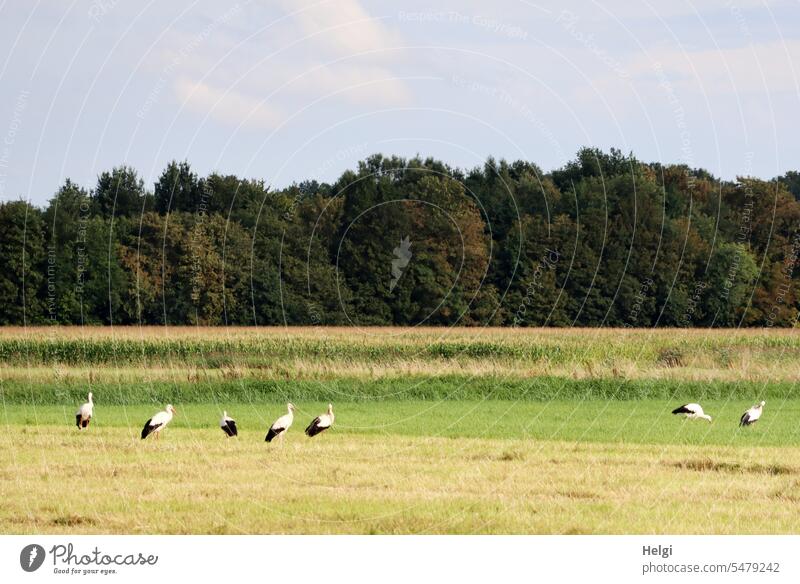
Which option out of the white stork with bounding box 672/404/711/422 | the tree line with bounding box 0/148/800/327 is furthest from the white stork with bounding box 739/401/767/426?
the tree line with bounding box 0/148/800/327

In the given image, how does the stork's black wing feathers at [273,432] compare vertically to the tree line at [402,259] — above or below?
below

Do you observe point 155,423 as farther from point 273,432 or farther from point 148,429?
point 273,432

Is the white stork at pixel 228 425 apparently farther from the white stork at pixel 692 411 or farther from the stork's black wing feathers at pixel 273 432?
the white stork at pixel 692 411

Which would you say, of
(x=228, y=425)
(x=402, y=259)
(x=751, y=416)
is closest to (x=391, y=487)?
(x=228, y=425)

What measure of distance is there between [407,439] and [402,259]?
120 ft

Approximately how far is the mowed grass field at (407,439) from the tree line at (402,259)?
12.0 metres

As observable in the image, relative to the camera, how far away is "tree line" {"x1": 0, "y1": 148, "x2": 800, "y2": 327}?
5947 cm

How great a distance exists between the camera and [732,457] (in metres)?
18.9

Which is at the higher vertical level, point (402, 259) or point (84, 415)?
point (402, 259)

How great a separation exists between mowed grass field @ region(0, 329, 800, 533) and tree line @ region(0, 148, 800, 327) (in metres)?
12.0

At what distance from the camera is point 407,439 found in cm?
2127

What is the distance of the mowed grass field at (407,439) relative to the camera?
44.5ft

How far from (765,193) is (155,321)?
36851mm

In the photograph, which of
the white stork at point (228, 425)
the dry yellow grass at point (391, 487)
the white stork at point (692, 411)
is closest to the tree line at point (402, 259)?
the white stork at point (692, 411)
